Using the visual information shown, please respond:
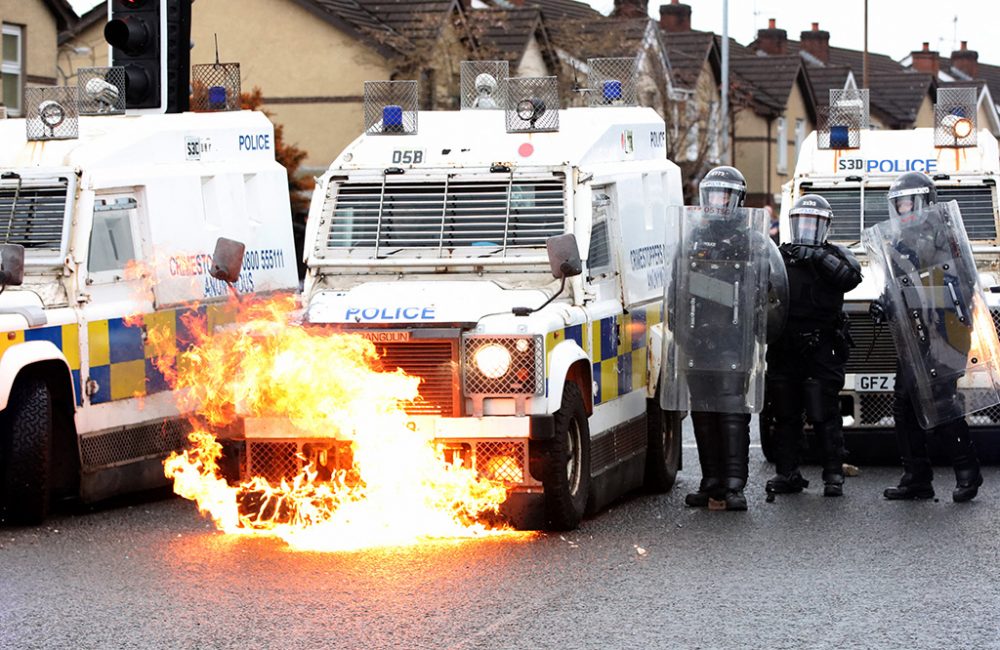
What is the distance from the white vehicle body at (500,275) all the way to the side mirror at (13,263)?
5.65 feet

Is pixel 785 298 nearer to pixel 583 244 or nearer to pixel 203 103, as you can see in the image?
pixel 583 244

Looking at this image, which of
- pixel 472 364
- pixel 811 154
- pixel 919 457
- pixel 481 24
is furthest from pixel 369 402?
pixel 481 24

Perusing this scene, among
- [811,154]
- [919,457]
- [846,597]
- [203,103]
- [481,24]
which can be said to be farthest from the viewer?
[481,24]

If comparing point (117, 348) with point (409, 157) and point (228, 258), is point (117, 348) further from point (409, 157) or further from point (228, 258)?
point (409, 157)

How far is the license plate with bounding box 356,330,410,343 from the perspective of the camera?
35.2 ft

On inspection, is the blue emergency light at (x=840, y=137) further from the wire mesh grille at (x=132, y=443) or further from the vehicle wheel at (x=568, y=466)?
the wire mesh grille at (x=132, y=443)

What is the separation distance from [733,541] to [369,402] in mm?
2195

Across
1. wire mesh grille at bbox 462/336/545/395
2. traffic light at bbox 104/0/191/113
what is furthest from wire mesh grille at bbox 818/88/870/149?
wire mesh grille at bbox 462/336/545/395

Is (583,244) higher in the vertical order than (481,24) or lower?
lower

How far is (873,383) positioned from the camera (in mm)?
14641

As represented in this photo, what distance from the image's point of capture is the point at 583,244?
11875 mm

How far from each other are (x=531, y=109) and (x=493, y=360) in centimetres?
239

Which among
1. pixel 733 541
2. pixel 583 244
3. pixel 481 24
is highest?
pixel 481 24

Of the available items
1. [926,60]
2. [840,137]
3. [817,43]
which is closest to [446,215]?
[840,137]
